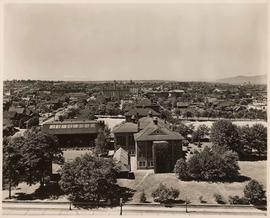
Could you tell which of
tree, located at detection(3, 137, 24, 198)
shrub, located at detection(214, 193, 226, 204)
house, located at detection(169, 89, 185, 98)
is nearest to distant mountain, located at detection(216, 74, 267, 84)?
shrub, located at detection(214, 193, 226, 204)

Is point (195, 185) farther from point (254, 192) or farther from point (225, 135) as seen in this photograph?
point (225, 135)

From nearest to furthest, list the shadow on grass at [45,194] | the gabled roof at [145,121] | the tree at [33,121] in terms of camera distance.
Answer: the shadow on grass at [45,194] → the tree at [33,121] → the gabled roof at [145,121]

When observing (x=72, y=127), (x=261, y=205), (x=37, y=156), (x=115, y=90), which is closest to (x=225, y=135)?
(x=261, y=205)

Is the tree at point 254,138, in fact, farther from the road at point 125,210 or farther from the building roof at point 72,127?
the building roof at point 72,127

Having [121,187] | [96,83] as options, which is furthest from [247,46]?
[121,187]

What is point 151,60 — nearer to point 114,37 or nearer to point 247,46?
point 114,37

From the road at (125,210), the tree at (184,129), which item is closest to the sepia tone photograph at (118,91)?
the road at (125,210)

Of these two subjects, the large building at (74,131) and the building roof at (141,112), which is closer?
the large building at (74,131)
